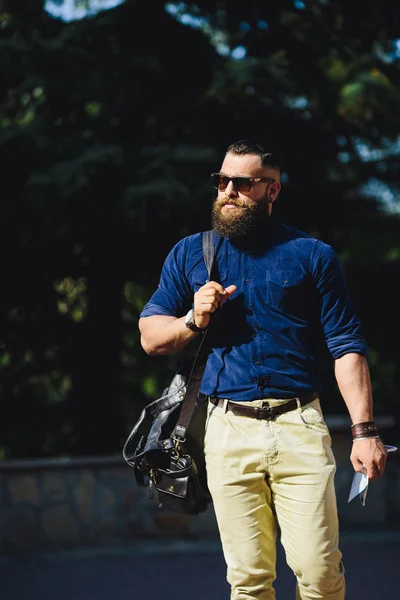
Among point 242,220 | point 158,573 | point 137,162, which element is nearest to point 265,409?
point 242,220

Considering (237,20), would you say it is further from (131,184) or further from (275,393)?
(275,393)

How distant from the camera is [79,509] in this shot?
7.30 meters

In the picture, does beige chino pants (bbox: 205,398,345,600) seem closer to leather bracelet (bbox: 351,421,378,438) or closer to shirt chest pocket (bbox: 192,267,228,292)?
leather bracelet (bbox: 351,421,378,438)

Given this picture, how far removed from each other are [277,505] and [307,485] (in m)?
0.15

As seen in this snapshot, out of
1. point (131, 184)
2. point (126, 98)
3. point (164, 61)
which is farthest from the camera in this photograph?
point (164, 61)

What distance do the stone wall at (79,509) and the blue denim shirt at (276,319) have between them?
411 centimetres

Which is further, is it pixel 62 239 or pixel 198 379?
pixel 62 239

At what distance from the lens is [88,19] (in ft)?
24.5

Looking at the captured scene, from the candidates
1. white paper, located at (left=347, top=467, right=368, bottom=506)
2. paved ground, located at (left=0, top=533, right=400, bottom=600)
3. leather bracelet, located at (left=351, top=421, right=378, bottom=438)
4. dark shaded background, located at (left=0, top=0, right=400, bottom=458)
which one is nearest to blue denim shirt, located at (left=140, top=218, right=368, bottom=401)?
leather bracelet, located at (left=351, top=421, right=378, bottom=438)

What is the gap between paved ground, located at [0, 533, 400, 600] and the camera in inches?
223

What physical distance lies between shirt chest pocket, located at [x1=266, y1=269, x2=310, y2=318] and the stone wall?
4.21 m

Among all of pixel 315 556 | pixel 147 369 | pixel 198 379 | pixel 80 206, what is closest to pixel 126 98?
pixel 80 206

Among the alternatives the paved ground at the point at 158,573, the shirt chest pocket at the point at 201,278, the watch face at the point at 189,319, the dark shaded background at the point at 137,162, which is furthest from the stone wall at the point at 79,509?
the watch face at the point at 189,319

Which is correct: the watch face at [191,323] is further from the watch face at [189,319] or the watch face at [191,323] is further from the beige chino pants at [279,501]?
the beige chino pants at [279,501]
